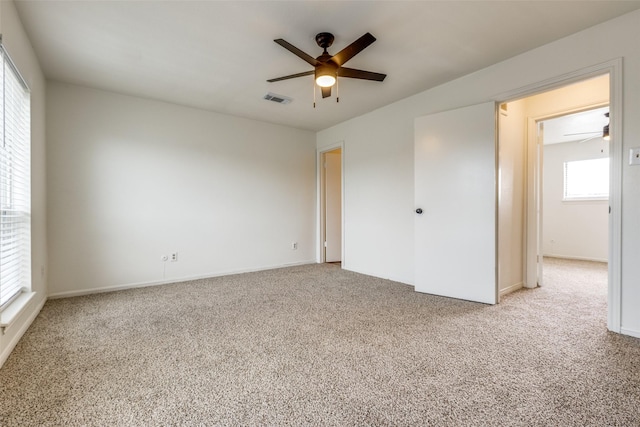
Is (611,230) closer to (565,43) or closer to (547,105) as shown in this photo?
(565,43)

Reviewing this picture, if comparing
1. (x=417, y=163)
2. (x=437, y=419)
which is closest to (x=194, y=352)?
(x=437, y=419)

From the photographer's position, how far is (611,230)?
7.46 feet

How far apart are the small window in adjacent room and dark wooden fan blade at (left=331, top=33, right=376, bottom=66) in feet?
19.8

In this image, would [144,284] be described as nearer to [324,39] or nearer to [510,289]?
[324,39]

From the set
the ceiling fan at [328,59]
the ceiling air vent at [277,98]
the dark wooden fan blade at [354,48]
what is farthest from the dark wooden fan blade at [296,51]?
the ceiling air vent at [277,98]

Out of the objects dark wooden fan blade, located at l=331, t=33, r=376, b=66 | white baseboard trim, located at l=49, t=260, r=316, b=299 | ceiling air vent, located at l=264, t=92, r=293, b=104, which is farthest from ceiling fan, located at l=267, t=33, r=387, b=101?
white baseboard trim, located at l=49, t=260, r=316, b=299

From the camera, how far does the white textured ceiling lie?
2.09 metres

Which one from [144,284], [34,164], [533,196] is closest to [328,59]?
[34,164]

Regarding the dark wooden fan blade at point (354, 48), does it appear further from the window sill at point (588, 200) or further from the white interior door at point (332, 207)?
the window sill at point (588, 200)

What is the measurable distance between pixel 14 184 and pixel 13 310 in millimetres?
997

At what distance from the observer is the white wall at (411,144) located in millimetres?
2184

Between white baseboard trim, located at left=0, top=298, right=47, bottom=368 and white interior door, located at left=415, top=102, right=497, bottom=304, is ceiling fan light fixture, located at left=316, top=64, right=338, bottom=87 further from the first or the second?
white baseboard trim, located at left=0, top=298, right=47, bottom=368

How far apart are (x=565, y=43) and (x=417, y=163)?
1.60 m

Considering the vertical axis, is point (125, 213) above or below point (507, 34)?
below
